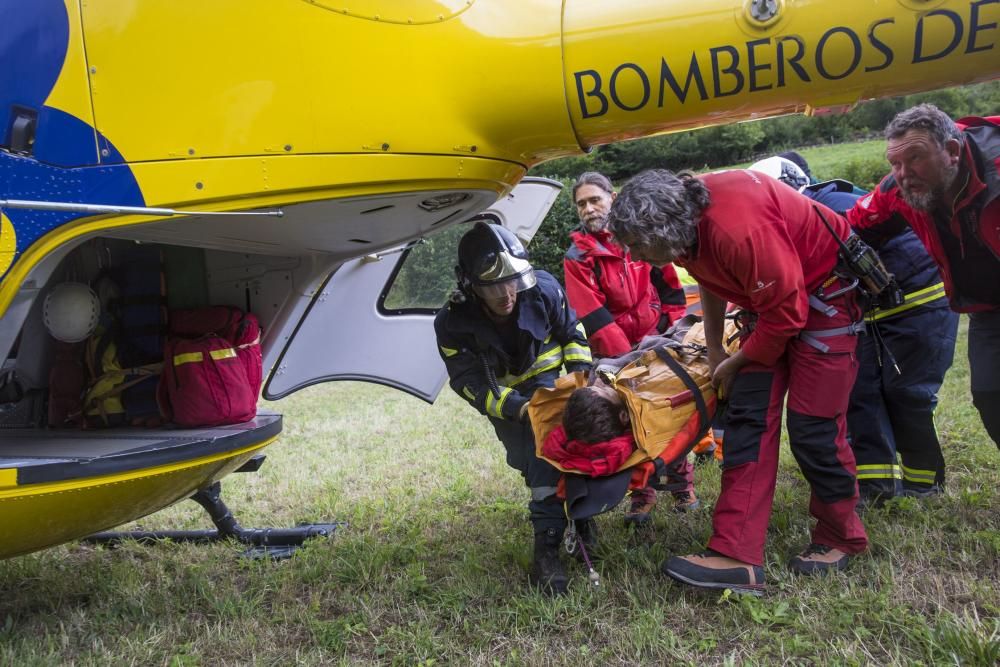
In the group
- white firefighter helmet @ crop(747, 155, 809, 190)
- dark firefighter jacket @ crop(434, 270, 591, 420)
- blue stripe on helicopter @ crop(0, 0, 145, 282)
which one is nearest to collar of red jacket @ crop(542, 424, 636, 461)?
dark firefighter jacket @ crop(434, 270, 591, 420)

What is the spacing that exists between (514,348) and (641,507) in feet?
3.67

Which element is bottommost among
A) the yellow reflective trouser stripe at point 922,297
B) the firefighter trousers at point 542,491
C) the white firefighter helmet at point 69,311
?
the firefighter trousers at point 542,491

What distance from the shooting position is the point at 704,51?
2.53 meters

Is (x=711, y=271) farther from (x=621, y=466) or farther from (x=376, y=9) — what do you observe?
(x=376, y=9)

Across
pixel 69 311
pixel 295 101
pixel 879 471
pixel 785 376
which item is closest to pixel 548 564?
pixel 785 376

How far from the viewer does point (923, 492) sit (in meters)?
3.85

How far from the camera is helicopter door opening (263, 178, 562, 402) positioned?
437 cm

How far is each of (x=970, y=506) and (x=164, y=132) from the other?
3.77 m

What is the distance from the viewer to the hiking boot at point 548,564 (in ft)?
10.6

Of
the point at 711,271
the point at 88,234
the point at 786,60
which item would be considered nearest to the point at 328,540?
the point at 88,234

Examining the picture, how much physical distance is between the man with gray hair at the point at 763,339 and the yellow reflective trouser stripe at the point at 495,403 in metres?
0.90

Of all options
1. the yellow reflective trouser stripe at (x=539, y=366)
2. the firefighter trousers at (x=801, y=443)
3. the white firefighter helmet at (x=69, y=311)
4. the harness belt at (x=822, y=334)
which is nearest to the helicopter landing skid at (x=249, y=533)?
the white firefighter helmet at (x=69, y=311)

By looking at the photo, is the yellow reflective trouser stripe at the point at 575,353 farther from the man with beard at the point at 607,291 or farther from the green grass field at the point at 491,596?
the green grass field at the point at 491,596

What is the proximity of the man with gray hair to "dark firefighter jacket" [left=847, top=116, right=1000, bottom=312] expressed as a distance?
0.32 meters
